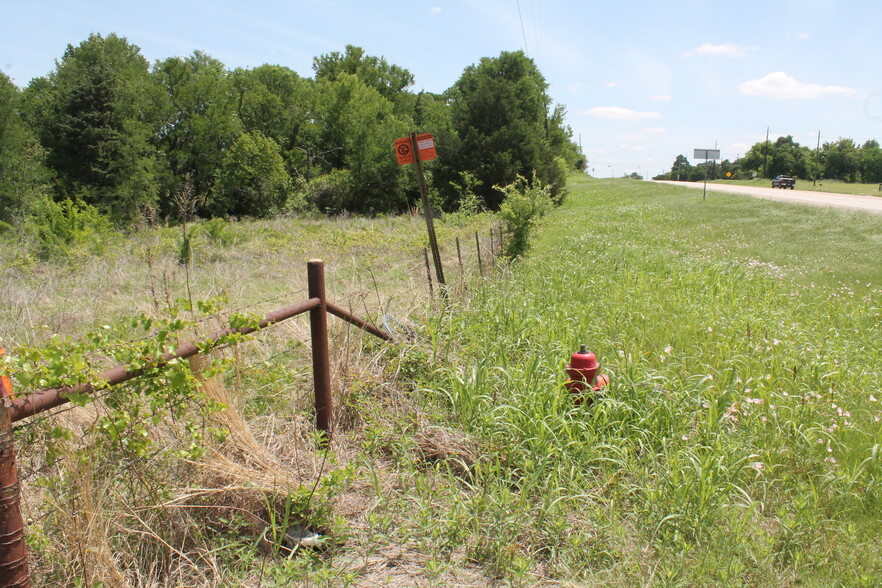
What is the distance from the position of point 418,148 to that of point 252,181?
3274 centimetres

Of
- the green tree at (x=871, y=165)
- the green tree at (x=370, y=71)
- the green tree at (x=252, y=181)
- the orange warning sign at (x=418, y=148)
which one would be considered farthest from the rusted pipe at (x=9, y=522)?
the green tree at (x=871, y=165)

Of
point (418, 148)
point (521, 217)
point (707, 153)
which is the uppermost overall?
point (707, 153)

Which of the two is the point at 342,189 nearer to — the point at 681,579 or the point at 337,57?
the point at 337,57

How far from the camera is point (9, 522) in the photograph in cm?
164

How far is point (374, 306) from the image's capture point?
16.9 ft

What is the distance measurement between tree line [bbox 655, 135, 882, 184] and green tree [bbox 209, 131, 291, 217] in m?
55.5

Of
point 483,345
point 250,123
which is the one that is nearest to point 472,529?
point 483,345

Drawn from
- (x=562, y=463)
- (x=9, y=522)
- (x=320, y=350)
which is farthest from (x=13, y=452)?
(x=562, y=463)

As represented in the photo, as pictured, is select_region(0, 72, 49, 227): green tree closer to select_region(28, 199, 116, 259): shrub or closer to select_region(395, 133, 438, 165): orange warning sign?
select_region(28, 199, 116, 259): shrub

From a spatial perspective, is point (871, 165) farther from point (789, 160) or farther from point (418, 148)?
point (418, 148)

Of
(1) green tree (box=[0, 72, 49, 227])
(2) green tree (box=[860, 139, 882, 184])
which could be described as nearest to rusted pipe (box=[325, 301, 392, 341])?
(1) green tree (box=[0, 72, 49, 227])

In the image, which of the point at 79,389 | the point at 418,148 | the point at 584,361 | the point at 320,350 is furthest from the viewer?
→ the point at 418,148

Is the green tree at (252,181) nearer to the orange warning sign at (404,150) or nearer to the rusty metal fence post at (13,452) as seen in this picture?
the orange warning sign at (404,150)

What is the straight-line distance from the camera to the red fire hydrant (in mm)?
3848
